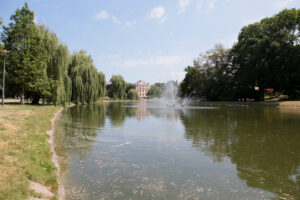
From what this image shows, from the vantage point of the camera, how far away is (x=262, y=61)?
36344mm

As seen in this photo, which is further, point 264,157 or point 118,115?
point 118,115

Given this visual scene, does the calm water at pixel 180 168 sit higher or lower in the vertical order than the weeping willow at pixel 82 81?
lower

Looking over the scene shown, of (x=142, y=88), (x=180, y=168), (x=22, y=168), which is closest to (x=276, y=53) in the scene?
(x=180, y=168)

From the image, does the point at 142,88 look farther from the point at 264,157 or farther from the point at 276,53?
the point at 264,157

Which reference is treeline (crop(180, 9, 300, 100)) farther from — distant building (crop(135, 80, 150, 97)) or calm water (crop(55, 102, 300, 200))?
distant building (crop(135, 80, 150, 97))

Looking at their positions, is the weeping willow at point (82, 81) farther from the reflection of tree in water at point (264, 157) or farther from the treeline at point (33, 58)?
the reflection of tree in water at point (264, 157)

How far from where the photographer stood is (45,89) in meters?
22.8

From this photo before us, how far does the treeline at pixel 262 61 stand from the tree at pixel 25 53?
104 feet

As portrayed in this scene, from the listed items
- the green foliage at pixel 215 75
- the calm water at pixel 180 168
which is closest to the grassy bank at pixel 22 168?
the calm water at pixel 180 168

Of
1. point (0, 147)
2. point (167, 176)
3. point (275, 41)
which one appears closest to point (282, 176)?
point (167, 176)

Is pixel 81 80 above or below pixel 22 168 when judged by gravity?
above

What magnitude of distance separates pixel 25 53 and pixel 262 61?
3436 cm

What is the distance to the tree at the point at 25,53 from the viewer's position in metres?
21.2

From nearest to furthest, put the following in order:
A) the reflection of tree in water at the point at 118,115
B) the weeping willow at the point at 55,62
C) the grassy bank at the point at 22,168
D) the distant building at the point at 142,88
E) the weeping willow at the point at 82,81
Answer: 1. the grassy bank at the point at 22,168
2. the reflection of tree in water at the point at 118,115
3. the weeping willow at the point at 55,62
4. the weeping willow at the point at 82,81
5. the distant building at the point at 142,88
